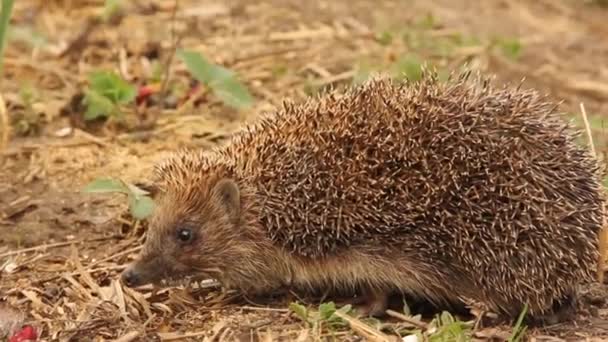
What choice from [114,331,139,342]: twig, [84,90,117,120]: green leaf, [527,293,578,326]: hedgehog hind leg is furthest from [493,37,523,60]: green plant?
[114,331,139,342]: twig

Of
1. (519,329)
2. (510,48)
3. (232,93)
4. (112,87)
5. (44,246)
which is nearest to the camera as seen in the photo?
(519,329)

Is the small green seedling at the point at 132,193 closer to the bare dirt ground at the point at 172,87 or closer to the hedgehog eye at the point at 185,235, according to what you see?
the hedgehog eye at the point at 185,235

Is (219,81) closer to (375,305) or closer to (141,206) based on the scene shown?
(141,206)

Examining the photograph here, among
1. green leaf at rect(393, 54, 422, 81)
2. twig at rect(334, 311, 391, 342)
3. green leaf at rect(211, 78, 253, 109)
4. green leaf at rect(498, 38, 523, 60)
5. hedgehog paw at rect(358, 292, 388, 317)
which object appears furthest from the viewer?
green leaf at rect(498, 38, 523, 60)

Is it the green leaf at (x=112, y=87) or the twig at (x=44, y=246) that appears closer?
the twig at (x=44, y=246)

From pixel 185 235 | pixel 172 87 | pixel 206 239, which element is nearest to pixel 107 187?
pixel 185 235

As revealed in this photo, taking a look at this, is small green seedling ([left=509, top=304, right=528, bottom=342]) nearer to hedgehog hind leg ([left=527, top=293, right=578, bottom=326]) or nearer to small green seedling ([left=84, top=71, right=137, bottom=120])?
hedgehog hind leg ([left=527, top=293, right=578, bottom=326])

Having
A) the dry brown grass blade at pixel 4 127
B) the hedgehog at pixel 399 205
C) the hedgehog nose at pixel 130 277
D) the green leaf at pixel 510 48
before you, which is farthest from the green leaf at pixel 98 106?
the green leaf at pixel 510 48
